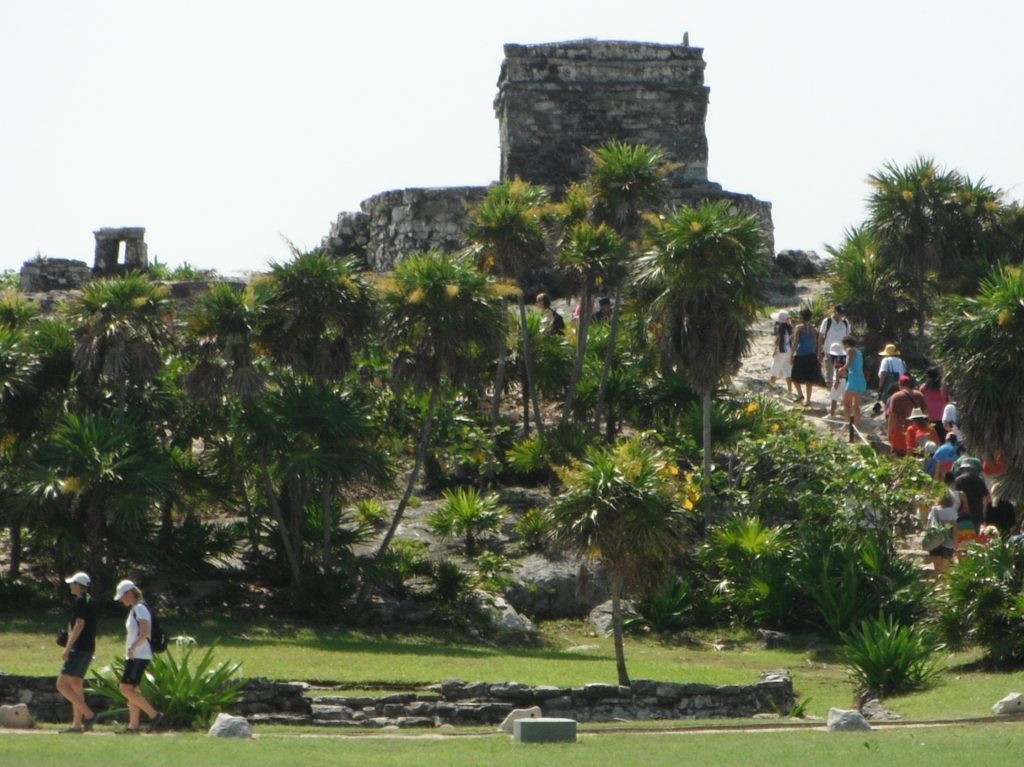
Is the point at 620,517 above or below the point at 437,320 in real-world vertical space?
below

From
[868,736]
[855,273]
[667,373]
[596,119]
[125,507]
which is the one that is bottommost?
[868,736]

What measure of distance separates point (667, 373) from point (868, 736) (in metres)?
11.5

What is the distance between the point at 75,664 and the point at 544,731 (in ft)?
10.9

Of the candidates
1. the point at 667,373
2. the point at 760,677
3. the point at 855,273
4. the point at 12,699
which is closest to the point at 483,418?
the point at 667,373

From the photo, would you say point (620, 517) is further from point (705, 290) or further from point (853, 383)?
point (853, 383)

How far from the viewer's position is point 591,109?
31938 millimetres

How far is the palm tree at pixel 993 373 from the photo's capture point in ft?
64.3

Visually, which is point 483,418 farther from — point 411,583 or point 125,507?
point 125,507

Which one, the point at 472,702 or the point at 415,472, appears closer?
the point at 472,702

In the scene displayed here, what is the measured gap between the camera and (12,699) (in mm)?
15781

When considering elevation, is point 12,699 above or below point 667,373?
below

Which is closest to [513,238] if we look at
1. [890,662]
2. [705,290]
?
[705,290]

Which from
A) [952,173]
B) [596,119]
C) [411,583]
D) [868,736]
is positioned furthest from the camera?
[596,119]

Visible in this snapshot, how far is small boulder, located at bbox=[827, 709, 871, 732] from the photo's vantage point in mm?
14320
